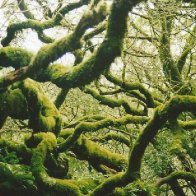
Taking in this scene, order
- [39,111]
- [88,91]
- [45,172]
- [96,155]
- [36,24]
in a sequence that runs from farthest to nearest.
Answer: [88,91] < [96,155] < [39,111] < [45,172] < [36,24]

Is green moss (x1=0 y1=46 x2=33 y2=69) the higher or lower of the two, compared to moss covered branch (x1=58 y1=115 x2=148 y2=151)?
higher

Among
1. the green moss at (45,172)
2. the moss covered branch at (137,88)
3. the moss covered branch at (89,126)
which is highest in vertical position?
the moss covered branch at (137,88)

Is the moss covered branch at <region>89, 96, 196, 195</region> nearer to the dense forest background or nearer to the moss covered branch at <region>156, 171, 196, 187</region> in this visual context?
the dense forest background

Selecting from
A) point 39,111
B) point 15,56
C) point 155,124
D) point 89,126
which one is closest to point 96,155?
point 89,126

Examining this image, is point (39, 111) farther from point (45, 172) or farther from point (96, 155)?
point (96, 155)

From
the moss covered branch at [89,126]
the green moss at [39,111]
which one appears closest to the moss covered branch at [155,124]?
the moss covered branch at [89,126]

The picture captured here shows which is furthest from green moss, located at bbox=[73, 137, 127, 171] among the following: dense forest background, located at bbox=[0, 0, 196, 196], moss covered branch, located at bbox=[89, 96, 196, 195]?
moss covered branch, located at bbox=[89, 96, 196, 195]

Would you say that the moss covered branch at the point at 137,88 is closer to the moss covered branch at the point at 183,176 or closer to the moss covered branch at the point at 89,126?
the moss covered branch at the point at 89,126

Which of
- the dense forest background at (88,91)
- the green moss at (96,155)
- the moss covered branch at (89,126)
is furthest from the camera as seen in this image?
the green moss at (96,155)

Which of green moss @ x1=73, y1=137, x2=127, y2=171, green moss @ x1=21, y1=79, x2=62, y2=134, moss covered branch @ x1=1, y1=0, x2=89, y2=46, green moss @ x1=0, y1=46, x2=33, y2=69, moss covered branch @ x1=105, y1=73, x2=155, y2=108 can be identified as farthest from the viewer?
moss covered branch @ x1=105, y1=73, x2=155, y2=108

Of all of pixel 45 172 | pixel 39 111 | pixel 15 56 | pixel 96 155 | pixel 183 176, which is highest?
pixel 15 56

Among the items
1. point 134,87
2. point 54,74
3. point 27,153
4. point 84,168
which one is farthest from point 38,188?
point 84,168

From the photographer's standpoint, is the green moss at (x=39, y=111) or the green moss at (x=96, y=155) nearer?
the green moss at (x=39, y=111)

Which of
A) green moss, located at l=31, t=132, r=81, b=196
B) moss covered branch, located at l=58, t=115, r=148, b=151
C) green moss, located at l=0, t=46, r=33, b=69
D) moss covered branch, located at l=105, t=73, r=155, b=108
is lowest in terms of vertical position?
green moss, located at l=31, t=132, r=81, b=196
